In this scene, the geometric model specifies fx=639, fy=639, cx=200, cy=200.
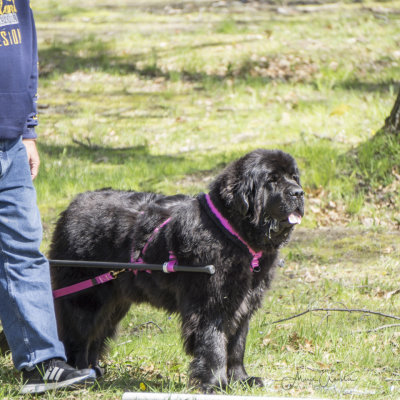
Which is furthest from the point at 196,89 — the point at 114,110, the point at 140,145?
the point at 140,145

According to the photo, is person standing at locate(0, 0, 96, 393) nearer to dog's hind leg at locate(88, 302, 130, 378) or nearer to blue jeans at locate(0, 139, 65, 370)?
blue jeans at locate(0, 139, 65, 370)

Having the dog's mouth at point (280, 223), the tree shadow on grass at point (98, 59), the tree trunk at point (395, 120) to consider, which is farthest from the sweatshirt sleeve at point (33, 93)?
the tree shadow on grass at point (98, 59)

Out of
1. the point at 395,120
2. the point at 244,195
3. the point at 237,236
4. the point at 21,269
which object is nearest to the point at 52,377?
the point at 21,269

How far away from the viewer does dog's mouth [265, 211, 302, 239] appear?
4.00 metres

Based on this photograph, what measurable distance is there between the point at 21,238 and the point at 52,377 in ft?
2.59

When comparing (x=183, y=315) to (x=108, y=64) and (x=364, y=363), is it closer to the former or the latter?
(x=364, y=363)

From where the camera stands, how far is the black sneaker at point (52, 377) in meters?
3.52

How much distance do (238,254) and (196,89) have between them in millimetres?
8256

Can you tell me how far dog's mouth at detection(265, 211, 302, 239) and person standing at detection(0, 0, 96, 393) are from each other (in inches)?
54.3

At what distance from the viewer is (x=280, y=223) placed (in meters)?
4.03

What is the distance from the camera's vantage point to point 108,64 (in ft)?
41.6

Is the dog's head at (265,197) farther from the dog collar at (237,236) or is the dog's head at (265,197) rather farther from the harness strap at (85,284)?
the harness strap at (85,284)

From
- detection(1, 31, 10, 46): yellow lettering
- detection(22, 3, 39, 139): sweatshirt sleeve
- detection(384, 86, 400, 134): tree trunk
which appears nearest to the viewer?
detection(1, 31, 10, 46): yellow lettering

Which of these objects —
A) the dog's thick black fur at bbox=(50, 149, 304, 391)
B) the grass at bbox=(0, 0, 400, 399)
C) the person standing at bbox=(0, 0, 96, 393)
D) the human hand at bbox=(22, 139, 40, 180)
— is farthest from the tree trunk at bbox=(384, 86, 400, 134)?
the person standing at bbox=(0, 0, 96, 393)
